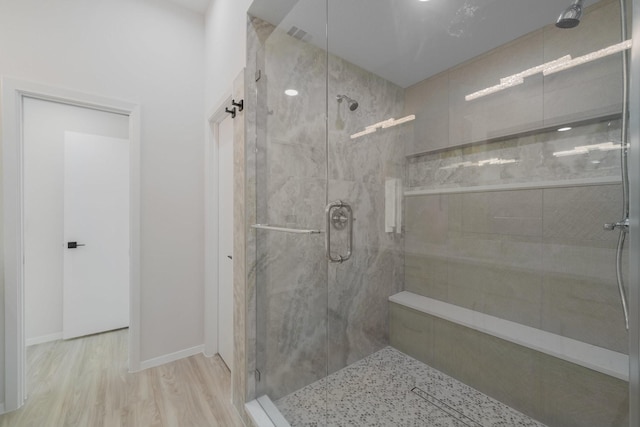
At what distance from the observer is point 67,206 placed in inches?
106

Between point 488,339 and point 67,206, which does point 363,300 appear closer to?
point 488,339

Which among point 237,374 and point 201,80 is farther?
point 201,80

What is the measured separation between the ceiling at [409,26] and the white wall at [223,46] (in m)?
0.21

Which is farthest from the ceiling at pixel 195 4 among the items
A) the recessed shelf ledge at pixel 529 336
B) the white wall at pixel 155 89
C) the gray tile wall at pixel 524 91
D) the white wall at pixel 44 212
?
the recessed shelf ledge at pixel 529 336

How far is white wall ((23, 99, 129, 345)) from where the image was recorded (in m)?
2.58

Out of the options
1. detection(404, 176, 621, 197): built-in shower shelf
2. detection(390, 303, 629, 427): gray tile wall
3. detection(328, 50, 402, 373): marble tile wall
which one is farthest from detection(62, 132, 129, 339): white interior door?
detection(404, 176, 621, 197): built-in shower shelf

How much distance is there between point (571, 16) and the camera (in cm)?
106

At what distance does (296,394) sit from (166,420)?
0.81 meters

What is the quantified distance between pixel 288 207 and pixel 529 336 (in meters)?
1.40

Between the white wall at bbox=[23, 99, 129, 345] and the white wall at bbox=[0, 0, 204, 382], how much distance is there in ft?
2.80

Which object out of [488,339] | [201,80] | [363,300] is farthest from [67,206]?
[488,339]

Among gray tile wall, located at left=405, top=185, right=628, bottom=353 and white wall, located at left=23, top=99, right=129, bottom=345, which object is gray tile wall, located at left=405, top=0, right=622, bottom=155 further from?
white wall, located at left=23, top=99, right=129, bottom=345

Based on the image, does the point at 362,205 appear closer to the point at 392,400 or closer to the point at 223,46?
the point at 392,400

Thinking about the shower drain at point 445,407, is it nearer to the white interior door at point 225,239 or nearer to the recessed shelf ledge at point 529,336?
the recessed shelf ledge at point 529,336
